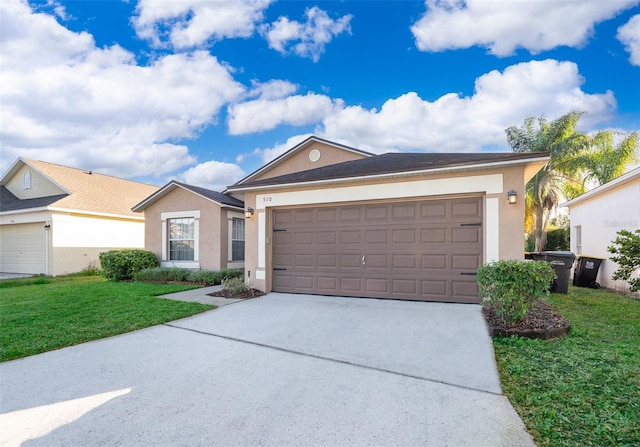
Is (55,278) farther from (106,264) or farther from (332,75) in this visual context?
(332,75)

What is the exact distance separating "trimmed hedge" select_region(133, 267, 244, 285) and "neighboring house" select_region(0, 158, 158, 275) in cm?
500

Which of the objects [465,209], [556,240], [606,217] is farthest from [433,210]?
[556,240]

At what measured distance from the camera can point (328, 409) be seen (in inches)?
115

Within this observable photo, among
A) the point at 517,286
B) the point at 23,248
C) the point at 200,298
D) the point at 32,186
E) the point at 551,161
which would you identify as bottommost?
the point at 200,298

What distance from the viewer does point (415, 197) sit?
7.50 m

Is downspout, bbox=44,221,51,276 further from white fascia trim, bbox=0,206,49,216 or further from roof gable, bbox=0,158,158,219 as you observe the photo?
roof gable, bbox=0,158,158,219

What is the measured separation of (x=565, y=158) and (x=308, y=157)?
1324 cm

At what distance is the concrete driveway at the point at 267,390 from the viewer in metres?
2.56

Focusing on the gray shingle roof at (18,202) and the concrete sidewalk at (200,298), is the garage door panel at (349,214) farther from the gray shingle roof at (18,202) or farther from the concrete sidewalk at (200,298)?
the gray shingle roof at (18,202)

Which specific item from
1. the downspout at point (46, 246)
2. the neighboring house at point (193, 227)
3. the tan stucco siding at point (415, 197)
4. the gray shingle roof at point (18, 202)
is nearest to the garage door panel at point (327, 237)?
the tan stucco siding at point (415, 197)

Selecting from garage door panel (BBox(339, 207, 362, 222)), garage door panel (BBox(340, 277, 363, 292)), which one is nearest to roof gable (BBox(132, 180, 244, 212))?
garage door panel (BBox(339, 207, 362, 222))

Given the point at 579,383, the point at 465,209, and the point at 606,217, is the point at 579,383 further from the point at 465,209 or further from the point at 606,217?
the point at 606,217

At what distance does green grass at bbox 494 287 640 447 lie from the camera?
98.3 inches

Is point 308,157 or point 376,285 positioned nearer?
point 376,285
